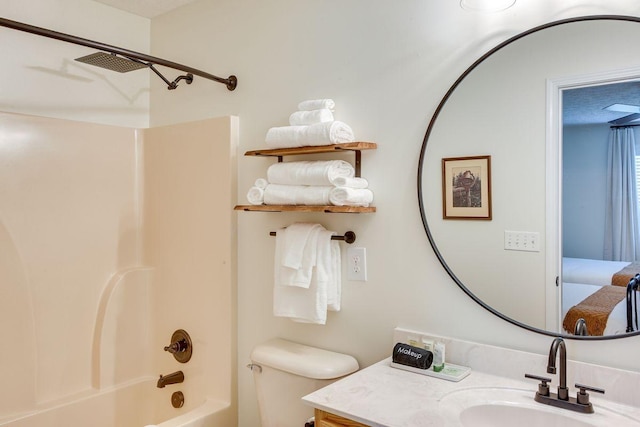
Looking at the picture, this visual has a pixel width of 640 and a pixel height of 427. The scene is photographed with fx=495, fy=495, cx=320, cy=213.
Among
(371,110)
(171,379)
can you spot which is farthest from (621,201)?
(171,379)

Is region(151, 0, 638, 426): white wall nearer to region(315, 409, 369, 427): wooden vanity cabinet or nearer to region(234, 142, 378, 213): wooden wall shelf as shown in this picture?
region(234, 142, 378, 213): wooden wall shelf

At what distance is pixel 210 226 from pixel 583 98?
1591 mm

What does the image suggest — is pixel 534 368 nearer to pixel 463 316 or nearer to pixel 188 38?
pixel 463 316

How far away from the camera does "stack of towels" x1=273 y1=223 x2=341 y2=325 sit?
5.90ft

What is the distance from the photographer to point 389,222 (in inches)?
71.2

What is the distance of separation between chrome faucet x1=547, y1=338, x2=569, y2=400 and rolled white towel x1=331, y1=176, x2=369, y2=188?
2.61ft

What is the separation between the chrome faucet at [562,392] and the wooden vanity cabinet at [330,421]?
517 millimetres

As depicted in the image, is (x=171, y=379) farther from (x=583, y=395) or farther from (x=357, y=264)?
(x=583, y=395)

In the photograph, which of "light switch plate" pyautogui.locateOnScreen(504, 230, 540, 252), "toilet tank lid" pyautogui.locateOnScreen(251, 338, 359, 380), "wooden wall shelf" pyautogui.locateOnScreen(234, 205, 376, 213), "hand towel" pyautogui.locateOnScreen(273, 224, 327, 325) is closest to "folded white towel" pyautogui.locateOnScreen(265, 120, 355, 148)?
"wooden wall shelf" pyautogui.locateOnScreen(234, 205, 376, 213)

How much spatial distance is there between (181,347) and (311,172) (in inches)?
46.8

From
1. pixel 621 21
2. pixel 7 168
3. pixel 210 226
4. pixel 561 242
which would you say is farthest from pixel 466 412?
pixel 7 168

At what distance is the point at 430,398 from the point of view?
4.59 feet

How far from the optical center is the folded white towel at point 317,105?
1849 millimetres

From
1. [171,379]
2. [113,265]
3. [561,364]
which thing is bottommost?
[171,379]
